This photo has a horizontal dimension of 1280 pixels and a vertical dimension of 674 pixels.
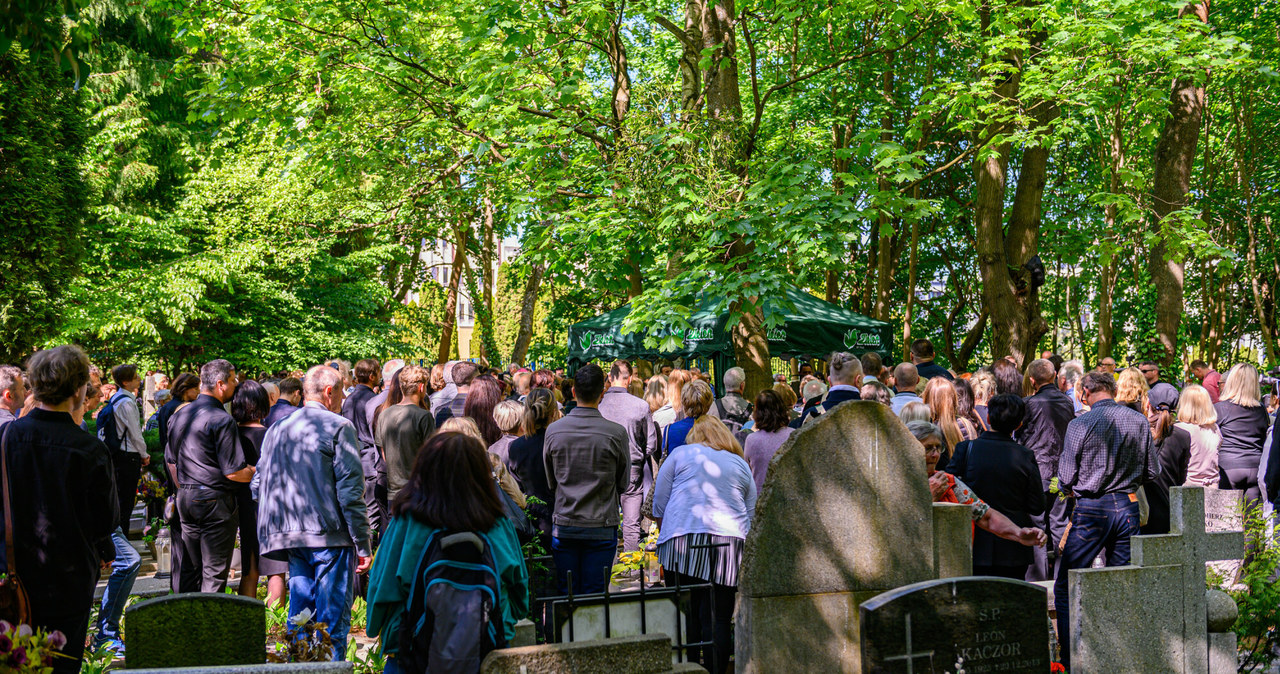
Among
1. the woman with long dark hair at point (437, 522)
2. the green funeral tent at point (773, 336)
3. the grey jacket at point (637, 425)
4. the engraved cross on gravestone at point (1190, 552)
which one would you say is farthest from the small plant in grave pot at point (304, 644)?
the green funeral tent at point (773, 336)

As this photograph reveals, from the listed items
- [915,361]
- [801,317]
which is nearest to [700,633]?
[915,361]

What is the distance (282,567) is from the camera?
299 inches

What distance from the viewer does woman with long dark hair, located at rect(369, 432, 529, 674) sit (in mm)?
3729

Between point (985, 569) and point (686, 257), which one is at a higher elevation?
point (686, 257)

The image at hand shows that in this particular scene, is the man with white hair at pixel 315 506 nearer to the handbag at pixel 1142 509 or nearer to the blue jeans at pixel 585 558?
the blue jeans at pixel 585 558

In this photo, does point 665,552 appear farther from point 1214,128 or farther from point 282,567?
point 1214,128

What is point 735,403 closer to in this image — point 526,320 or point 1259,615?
point 1259,615

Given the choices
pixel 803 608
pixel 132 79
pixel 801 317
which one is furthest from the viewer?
pixel 132 79

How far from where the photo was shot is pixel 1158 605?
5.47 m

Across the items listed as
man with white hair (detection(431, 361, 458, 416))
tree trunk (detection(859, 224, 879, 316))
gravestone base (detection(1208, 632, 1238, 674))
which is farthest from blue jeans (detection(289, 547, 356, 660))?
tree trunk (detection(859, 224, 879, 316))

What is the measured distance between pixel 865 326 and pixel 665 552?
28.6 ft

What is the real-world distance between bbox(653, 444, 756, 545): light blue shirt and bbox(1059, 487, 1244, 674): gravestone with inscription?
1877 millimetres

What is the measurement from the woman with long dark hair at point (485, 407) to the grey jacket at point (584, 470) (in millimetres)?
1066

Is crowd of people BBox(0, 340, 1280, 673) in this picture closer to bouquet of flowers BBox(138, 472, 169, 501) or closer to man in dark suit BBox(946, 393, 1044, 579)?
man in dark suit BBox(946, 393, 1044, 579)
